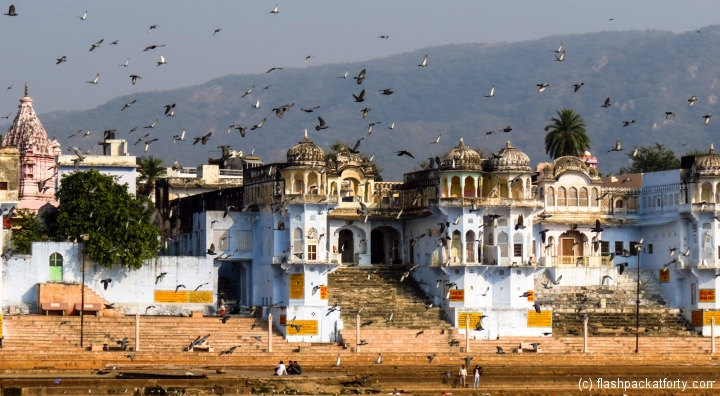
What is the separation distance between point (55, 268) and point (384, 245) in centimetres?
1802

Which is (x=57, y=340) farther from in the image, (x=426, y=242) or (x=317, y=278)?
(x=426, y=242)

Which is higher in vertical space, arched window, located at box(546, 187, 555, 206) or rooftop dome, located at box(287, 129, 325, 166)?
rooftop dome, located at box(287, 129, 325, 166)

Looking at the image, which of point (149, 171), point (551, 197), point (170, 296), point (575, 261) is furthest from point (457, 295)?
point (149, 171)

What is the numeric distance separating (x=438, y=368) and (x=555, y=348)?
9726mm

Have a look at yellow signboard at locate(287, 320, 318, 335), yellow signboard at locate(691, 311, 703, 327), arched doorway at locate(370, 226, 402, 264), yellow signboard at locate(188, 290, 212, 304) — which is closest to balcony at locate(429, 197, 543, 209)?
arched doorway at locate(370, 226, 402, 264)

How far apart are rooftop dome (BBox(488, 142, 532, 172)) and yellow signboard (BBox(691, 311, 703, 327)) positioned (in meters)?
10.0

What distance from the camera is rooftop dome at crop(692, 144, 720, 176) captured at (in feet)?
239

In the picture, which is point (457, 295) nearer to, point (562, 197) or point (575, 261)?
point (575, 261)

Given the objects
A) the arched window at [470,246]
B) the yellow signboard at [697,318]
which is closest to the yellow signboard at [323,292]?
the arched window at [470,246]

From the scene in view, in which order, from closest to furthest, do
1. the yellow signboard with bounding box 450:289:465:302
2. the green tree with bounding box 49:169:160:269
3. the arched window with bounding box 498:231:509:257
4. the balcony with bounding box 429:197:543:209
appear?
1. the green tree with bounding box 49:169:160:269
2. the yellow signboard with bounding box 450:289:465:302
3. the balcony with bounding box 429:197:543:209
4. the arched window with bounding box 498:231:509:257

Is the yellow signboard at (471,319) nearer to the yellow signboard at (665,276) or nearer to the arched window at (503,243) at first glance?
the arched window at (503,243)

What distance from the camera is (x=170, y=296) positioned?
218ft

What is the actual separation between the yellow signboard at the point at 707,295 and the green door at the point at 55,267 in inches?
1137

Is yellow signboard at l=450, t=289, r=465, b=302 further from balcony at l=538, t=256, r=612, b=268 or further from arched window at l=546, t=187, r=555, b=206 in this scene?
arched window at l=546, t=187, r=555, b=206
